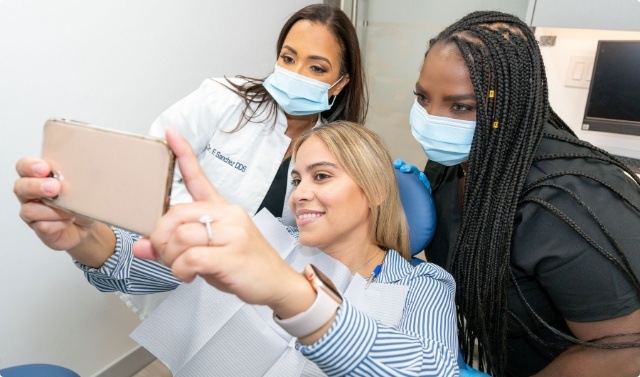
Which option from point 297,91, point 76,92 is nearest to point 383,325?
point 297,91

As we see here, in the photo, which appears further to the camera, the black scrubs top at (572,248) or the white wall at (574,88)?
the white wall at (574,88)

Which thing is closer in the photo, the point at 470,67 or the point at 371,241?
the point at 470,67

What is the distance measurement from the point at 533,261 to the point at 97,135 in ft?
3.16

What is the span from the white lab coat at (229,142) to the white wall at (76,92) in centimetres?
29

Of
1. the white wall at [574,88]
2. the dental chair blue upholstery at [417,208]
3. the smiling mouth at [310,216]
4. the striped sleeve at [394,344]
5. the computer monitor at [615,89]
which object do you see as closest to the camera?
the striped sleeve at [394,344]

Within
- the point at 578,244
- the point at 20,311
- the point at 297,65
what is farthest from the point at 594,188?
the point at 20,311

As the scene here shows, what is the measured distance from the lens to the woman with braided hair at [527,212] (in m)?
1.04

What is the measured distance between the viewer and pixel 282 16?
2.64 metres

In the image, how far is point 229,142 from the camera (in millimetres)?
1695

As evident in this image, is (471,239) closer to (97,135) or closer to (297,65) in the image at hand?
(297,65)

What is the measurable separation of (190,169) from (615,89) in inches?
91.6

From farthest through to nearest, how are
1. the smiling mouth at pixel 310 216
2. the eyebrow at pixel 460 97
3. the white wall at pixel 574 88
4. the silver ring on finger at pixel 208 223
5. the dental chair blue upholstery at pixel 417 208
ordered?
the white wall at pixel 574 88, the dental chair blue upholstery at pixel 417 208, the smiling mouth at pixel 310 216, the eyebrow at pixel 460 97, the silver ring on finger at pixel 208 223

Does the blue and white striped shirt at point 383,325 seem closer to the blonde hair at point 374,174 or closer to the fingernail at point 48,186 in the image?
the blonde hair at point 374,174

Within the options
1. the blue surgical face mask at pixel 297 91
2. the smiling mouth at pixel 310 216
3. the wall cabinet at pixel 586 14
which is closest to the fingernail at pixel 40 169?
the smiling mouth at pixel 310 216
